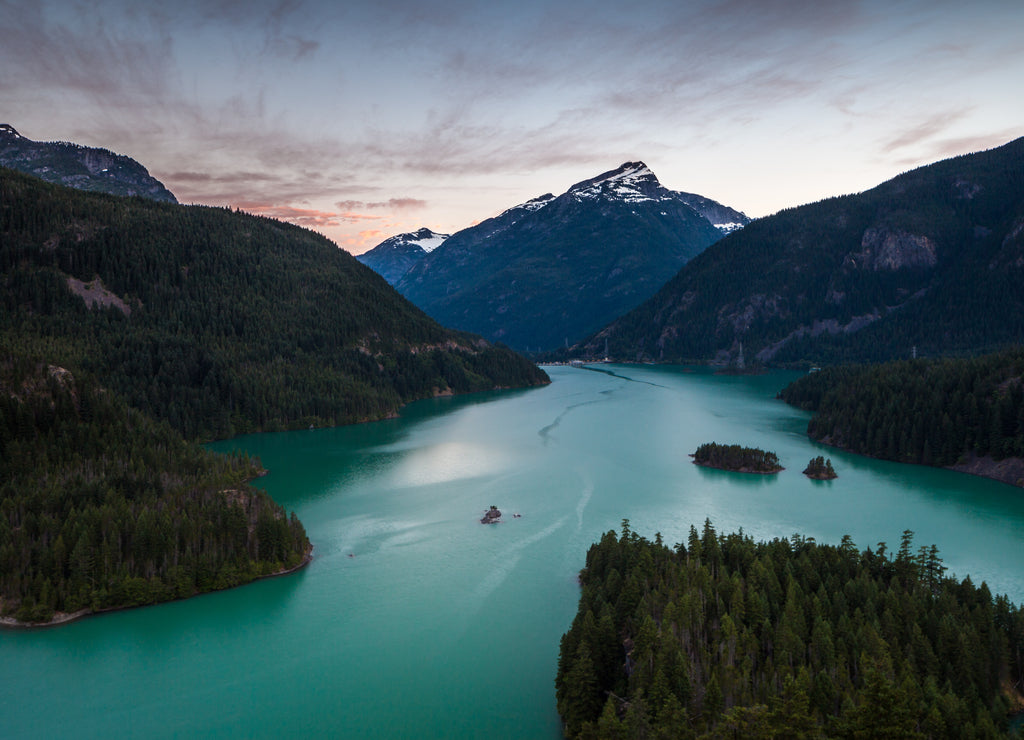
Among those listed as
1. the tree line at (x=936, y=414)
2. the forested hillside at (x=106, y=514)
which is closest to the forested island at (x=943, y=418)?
the tree line at (x=936, y=414)

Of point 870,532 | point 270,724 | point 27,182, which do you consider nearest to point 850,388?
point 870,532

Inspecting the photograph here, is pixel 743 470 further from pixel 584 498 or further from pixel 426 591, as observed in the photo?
pixel 426 591

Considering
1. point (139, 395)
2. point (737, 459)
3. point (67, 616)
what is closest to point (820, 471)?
point (737, 459)

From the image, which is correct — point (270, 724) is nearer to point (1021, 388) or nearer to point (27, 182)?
point (1021, 388)

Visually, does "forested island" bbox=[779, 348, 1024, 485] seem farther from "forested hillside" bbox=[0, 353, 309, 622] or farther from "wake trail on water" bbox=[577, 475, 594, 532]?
"forested hillside" bbox=[0, 353, 309, 622]

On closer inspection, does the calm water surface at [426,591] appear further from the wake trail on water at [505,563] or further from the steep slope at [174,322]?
the steep slope at [174,322]
